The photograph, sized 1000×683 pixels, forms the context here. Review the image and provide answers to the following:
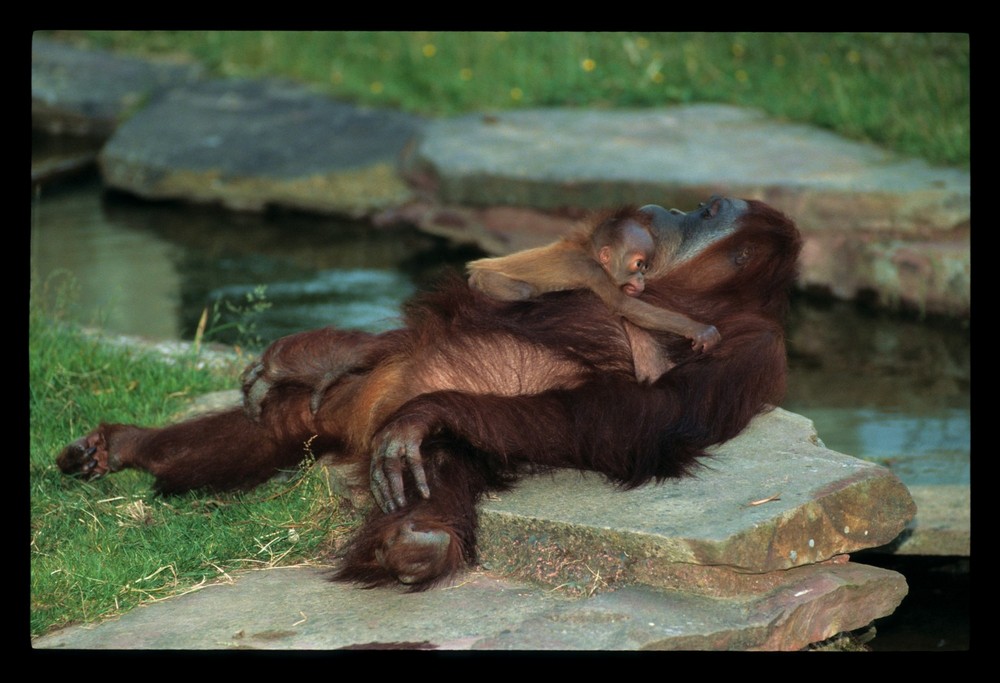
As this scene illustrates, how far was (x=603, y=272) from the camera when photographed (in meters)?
3.87

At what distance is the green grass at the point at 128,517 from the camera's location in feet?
11.9

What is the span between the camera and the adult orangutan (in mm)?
3572

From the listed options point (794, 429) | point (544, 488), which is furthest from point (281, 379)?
point (794, 429)

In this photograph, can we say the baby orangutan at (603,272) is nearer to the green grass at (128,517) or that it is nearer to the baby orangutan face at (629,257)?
the baby orangutan face at (629,257)

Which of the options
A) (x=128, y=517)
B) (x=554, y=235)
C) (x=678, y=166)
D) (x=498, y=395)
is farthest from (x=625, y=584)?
(x=678, y=166)

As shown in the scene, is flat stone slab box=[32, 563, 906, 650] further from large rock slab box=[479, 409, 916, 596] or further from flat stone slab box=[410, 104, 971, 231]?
flat stone slab box=[410, 104, 971, 231]

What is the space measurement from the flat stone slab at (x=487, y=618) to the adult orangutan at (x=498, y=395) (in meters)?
0.12

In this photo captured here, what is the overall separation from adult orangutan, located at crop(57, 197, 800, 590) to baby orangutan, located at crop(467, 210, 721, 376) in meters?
0.05

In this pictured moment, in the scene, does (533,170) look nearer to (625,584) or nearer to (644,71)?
(644,71)

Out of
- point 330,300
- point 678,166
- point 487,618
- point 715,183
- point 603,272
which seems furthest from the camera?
point 678,166

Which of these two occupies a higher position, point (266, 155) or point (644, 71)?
point (644, 71)

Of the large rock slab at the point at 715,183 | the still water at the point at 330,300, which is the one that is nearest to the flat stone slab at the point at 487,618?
the still water at the point at 330,300

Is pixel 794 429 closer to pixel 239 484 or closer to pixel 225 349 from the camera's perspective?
pixel 239 484

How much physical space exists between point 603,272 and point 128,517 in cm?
167
